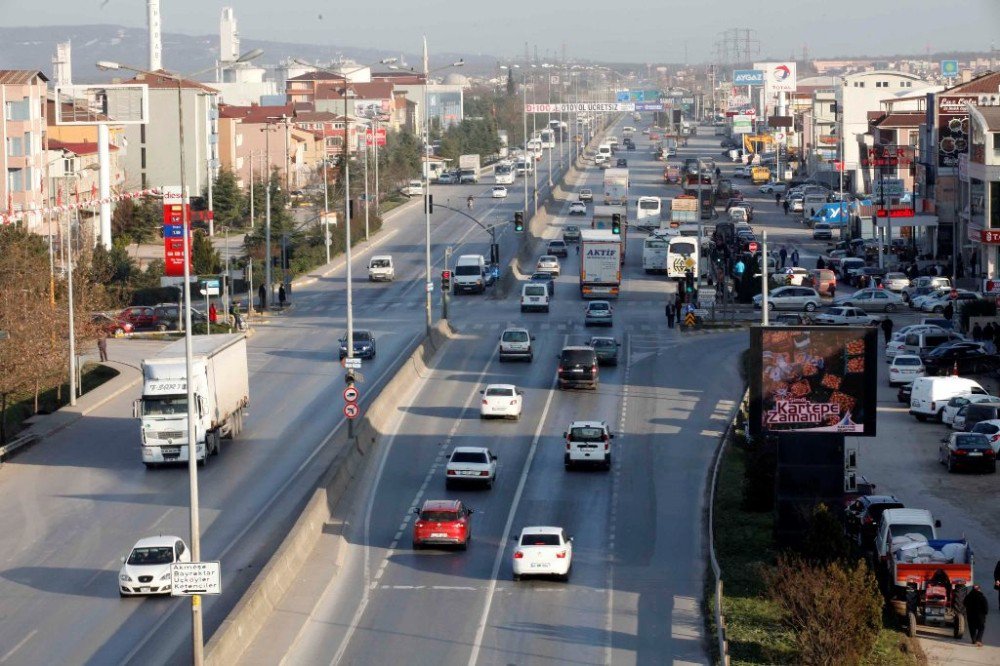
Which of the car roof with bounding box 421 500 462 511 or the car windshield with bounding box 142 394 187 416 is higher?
the car windshield with bounding box 142 394 187 416

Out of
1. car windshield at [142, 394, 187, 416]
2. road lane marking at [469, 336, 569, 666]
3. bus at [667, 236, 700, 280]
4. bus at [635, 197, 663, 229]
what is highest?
bus at [635, 197, 663, 229]

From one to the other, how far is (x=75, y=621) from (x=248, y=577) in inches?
161

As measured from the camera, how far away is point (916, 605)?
2938cm

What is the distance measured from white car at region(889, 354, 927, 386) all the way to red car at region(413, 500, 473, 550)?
26.2m

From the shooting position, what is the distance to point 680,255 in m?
85.2

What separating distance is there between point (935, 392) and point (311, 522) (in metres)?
24.5

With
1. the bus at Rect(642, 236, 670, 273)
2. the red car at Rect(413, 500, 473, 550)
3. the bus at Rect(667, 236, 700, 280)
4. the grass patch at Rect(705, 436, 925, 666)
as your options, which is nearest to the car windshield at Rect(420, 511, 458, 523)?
the red car at Rect(413, 500, 473, 550)

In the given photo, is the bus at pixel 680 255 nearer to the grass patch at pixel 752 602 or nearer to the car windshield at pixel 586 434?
the car windshield at pixel 586 434

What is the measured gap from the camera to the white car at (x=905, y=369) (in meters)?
56.6

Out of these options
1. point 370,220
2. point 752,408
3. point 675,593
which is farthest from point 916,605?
point 370,220

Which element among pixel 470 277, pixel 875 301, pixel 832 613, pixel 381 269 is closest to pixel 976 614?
pixel 832 613

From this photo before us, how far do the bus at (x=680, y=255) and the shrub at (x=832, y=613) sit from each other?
5740 centimetres

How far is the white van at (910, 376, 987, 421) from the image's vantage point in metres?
51.2

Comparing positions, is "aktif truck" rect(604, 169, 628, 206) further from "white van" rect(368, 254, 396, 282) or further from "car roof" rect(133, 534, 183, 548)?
"car roof" rect(133, 534, 183, 548)
